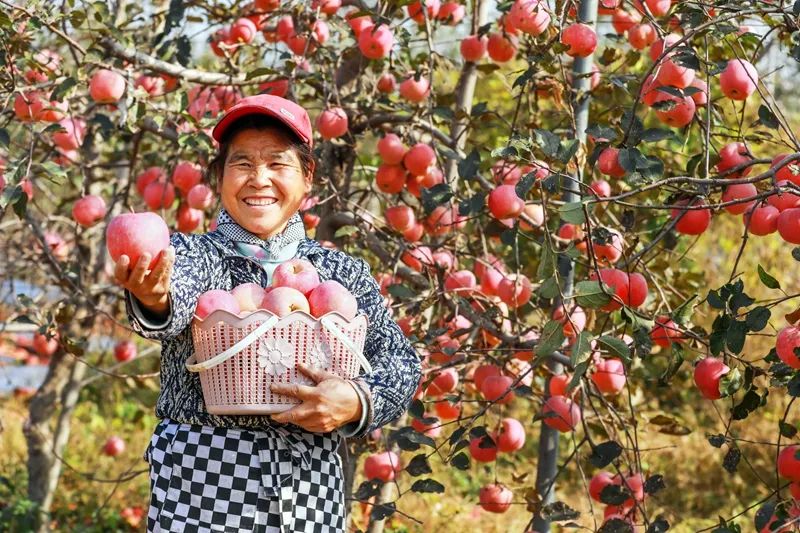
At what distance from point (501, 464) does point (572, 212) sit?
12.1 ft

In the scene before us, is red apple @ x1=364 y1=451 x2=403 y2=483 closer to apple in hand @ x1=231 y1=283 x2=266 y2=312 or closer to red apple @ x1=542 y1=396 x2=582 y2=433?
red apple @ x1=542 y1=396 x2=582 y2=433

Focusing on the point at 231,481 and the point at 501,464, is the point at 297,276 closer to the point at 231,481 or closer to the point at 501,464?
the point at 231,481

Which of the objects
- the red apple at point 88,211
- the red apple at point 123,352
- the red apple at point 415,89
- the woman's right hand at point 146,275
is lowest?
the woman's right hand at point 146,275

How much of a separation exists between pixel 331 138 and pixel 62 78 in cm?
66

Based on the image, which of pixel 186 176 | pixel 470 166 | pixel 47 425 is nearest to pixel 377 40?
pixel 470 166

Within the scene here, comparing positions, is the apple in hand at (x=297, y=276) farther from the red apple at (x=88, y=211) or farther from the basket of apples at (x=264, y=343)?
the red apple at (x=88, y=211)

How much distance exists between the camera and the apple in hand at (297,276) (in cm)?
157

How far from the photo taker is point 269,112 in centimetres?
165

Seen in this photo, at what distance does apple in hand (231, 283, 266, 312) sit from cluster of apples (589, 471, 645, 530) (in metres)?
1.10

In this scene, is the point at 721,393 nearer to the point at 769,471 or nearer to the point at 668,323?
the point at 668,323

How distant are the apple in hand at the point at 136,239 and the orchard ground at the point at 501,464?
2.29 meters

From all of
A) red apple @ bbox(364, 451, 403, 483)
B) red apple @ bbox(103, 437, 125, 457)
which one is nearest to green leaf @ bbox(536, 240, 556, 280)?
red apple @ bbox(364, 451, 403, 483)

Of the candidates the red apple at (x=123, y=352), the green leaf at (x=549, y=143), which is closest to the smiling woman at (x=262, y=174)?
the green leaf at (x=549, y=143)

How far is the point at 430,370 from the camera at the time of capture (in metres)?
2.31
